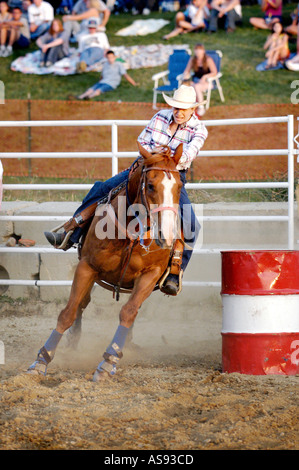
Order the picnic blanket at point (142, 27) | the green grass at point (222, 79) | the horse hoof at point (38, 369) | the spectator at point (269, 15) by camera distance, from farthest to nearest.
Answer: the picnic blanket at point (142, 27) < the spectator at point (269, 15) < the green grass at point (222, 79) < the horse hoof at point (38, 369)

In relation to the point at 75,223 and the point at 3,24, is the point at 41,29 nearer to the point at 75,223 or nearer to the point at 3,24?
the point at 3,24

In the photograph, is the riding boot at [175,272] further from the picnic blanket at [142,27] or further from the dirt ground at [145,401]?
the picnic blanket at [142,27]

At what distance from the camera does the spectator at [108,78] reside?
1553 cm

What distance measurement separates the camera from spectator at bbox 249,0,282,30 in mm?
17938

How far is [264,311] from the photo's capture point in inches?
211

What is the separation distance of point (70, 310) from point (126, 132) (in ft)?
28.0

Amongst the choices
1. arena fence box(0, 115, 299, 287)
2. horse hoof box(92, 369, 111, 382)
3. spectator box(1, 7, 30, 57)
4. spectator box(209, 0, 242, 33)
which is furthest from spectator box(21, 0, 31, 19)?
horse hoof box(92, 369, 111, 382)

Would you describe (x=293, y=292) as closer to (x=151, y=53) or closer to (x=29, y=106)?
(x=29, y=106)

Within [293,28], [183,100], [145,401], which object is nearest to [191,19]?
[293,28]

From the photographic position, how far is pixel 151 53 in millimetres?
17672

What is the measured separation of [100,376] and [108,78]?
11559mm

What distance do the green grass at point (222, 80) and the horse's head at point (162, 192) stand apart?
10765 millimetres

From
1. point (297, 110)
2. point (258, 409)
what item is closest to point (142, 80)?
point (297, 110)

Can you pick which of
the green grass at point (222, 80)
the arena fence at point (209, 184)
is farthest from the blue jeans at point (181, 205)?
the green grass at point (222, 80)
